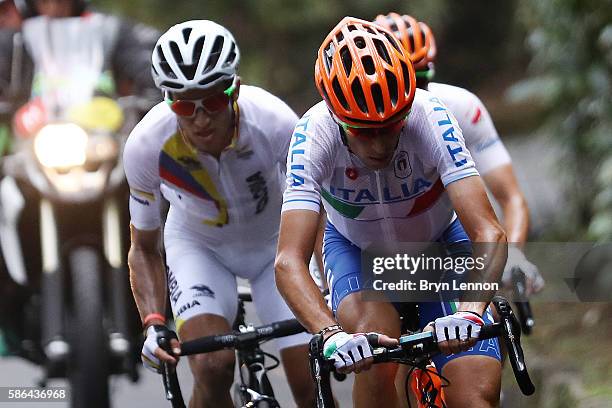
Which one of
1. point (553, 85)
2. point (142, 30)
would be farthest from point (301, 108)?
point (142, 30)

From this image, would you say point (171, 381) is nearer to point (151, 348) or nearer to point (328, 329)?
point (151, 348)

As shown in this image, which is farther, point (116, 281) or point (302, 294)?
point (116, 281)

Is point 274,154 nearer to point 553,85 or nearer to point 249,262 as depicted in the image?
point 249,262

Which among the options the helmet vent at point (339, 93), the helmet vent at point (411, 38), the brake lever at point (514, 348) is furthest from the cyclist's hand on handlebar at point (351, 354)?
the helmet vent at point (411, 38)

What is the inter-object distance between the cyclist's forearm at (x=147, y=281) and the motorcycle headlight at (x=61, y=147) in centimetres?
119

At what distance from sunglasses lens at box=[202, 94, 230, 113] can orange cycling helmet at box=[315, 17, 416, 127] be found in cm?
80

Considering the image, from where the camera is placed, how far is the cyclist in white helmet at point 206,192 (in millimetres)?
5898

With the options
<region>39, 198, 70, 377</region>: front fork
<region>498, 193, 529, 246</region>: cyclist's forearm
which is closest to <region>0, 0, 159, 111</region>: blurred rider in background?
<region>39, 198, 70, 377</region>: front fork

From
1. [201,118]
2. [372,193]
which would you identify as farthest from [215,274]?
[372,193]

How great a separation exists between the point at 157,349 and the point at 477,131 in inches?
82.4

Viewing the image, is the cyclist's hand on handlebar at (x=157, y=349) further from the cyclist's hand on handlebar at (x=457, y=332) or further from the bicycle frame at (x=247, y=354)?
the cyclist's hand on handlebar at (x=457, y=332)

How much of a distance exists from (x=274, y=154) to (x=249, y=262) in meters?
0.63

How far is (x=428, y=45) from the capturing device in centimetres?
710

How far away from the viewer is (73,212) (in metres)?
7.21
